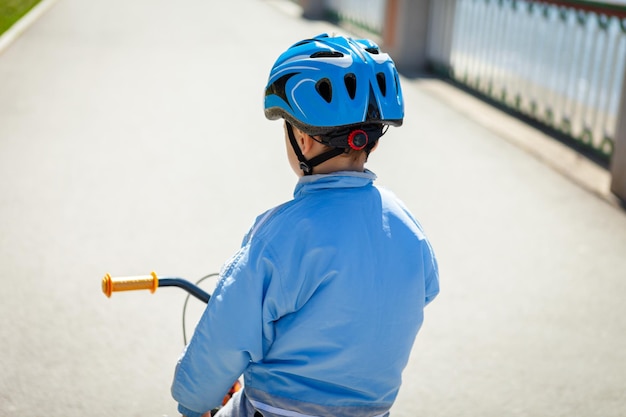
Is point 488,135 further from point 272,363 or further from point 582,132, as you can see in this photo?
point 272,363

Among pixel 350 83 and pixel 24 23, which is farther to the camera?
pixel 24 23

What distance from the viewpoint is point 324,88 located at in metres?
2.23

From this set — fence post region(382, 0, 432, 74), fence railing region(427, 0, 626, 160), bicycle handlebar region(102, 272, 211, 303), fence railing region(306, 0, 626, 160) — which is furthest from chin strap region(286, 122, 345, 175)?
fence post region(382, 0, 432, 74)

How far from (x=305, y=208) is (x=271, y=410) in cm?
53

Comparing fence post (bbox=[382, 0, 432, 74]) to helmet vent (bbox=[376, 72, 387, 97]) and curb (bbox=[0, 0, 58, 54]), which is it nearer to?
curb (bbox=[0, 0, 58, 54])

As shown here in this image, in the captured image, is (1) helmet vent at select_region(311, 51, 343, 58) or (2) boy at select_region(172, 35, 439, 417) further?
(1) helmet vent at select_region(311, 51, 343, 58)

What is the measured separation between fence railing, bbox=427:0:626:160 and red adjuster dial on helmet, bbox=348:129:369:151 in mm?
5539

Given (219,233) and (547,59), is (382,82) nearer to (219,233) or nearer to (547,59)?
(219,233)

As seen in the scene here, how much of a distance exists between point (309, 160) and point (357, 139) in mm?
152

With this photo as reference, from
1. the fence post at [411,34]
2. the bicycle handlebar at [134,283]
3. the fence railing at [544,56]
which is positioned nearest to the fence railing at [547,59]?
the fence railing at [544,56]

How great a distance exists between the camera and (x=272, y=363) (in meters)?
2.17

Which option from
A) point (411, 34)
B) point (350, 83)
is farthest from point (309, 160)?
point (411, 34)

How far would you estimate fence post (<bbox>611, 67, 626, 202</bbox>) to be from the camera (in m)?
6.67

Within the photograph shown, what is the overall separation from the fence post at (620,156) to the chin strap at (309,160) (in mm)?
4995
